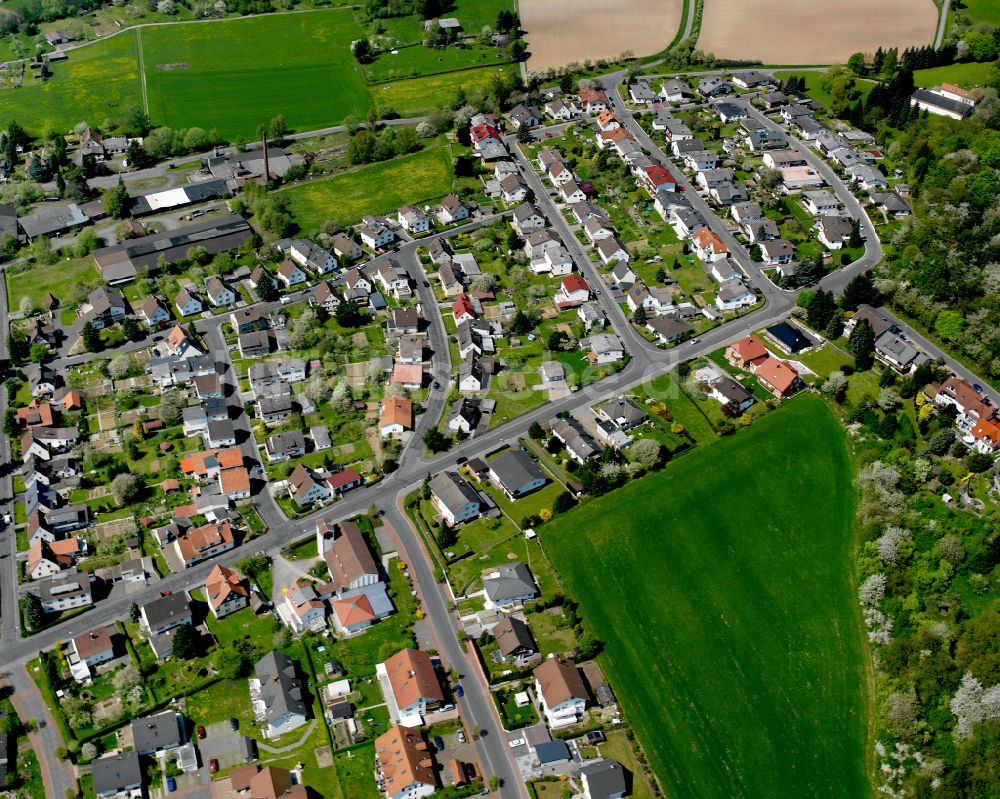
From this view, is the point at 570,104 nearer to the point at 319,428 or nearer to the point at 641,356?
the point at 641,356

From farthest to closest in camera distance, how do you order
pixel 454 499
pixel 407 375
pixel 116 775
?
pixel 407 375
pixel 454 499
pixel 116 775

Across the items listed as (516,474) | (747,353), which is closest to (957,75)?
(747,353)

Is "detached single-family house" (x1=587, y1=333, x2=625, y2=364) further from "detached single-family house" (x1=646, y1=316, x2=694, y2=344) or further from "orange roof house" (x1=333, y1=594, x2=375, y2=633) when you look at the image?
"orange roof house" (x1=333, y1=594, x2=375, y2=633)

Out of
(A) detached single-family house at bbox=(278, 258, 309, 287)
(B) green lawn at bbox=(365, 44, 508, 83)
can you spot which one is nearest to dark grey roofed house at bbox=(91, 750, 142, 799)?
(A) detached single-family house at bbox=(278, 258, 309, 287)

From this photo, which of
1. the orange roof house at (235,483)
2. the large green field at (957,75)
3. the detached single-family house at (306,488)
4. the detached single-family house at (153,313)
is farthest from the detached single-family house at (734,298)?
the large green field at (957,75)

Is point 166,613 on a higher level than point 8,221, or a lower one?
lower

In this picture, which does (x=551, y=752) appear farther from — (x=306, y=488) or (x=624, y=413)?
(x=624, y=413)

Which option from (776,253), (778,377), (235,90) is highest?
(235,90)

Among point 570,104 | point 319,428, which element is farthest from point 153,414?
point 570,104
